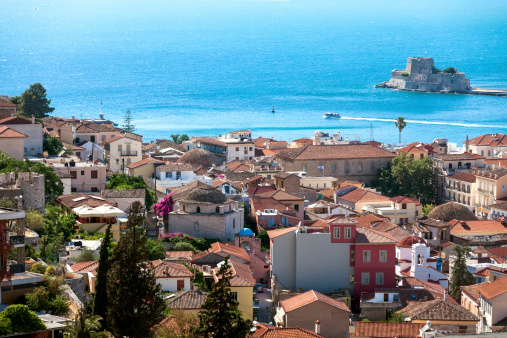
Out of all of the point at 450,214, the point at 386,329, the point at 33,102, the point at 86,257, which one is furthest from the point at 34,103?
the point at 386,329

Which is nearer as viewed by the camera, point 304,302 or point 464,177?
point 304,302

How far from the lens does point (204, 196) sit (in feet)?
Result: 110

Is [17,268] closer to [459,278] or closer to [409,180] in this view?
[459,278]

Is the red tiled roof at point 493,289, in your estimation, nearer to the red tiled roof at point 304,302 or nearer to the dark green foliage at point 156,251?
the red tiled roof at point 304,302

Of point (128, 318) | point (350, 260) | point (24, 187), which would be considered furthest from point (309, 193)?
point (128, 318)

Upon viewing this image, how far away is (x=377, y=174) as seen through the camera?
56469 mm

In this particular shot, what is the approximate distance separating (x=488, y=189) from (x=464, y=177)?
2345 mm

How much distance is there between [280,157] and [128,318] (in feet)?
125

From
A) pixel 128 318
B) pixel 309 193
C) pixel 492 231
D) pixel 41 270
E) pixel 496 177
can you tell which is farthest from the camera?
pixel 496 177

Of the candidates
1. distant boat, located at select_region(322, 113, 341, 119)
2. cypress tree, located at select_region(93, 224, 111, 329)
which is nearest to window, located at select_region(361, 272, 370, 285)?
cypress tree, located at select_region(93, 224, 111, 329)

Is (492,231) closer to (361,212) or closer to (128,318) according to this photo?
(361,212)

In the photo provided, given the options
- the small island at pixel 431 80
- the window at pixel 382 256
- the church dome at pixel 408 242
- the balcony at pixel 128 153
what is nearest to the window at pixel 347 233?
the window at pixel 382 256

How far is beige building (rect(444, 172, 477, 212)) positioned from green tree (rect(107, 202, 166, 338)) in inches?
1466

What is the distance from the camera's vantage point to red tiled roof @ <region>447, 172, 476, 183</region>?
175 feet
